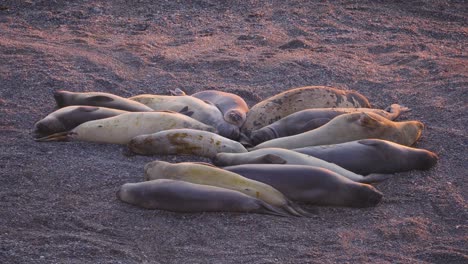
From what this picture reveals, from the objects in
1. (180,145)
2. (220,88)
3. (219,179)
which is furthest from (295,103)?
(219,179)

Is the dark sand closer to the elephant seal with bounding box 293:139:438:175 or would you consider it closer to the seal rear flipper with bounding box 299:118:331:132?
the elephant seal with bounding box 293:139:438:175

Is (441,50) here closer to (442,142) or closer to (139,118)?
(442,142)

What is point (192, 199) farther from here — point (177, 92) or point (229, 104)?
point (177, 92)

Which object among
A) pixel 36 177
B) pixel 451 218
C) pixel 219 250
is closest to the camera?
pixel 219 250

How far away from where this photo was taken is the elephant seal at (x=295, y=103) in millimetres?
6910

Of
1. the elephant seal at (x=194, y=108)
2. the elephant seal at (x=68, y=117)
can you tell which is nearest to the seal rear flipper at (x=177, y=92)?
the elephant seal at (x=194, y=108)

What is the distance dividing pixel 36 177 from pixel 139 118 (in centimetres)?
116

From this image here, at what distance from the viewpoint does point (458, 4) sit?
36.5 feet

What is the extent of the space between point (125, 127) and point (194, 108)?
691mm

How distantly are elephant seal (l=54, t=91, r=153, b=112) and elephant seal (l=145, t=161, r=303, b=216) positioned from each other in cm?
149

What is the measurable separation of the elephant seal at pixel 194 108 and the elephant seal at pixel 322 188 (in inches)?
50.1

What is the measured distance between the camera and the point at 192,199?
514cm

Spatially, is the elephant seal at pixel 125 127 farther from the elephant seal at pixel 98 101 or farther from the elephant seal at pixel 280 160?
the elephant seal at pixel 280 160

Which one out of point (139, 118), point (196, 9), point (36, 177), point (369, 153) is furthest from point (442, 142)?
point (196, 9)
